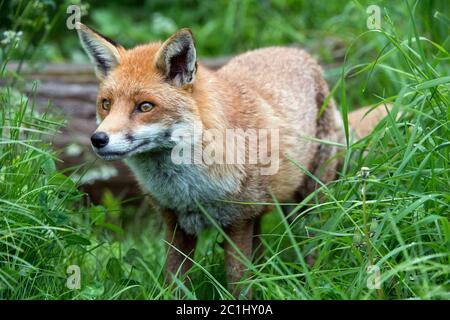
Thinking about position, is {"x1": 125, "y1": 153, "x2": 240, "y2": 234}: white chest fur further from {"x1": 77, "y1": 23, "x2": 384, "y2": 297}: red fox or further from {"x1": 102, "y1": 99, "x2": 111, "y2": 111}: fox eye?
{"x1": 102, "y1": 99, "x2": 111, "y2": 111}: fox eye

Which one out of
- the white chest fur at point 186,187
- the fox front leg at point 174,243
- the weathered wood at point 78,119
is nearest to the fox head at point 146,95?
the white chest fur at point 186,187

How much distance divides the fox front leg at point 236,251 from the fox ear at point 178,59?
3.41 feet

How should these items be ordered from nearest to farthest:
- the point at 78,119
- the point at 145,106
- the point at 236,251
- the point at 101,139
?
the point at 101,139, the point at 145,106, the point at 236,251, the point at 78,119

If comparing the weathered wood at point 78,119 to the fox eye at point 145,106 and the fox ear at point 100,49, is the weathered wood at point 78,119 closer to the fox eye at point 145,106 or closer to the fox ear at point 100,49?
the fox ear at point 100,49

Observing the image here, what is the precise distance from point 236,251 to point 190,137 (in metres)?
0.83

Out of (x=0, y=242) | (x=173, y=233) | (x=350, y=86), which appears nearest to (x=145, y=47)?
(x=173, y=233)

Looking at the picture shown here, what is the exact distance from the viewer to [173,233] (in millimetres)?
4773

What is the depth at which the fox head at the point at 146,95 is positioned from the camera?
417cm

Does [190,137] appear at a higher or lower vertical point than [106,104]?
lower

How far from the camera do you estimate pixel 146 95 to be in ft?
14.2

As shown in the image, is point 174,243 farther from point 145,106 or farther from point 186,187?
point 145,106

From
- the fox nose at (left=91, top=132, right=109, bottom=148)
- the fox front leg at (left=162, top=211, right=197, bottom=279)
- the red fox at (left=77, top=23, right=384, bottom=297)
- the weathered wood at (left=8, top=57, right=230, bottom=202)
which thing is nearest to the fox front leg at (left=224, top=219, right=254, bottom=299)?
the red fox at (left=77, top=23, right=384, bottom=297)

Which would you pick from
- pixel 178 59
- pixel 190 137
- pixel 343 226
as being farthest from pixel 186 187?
pixel 343 226

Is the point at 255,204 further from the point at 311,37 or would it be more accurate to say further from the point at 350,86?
the point at 311,37
